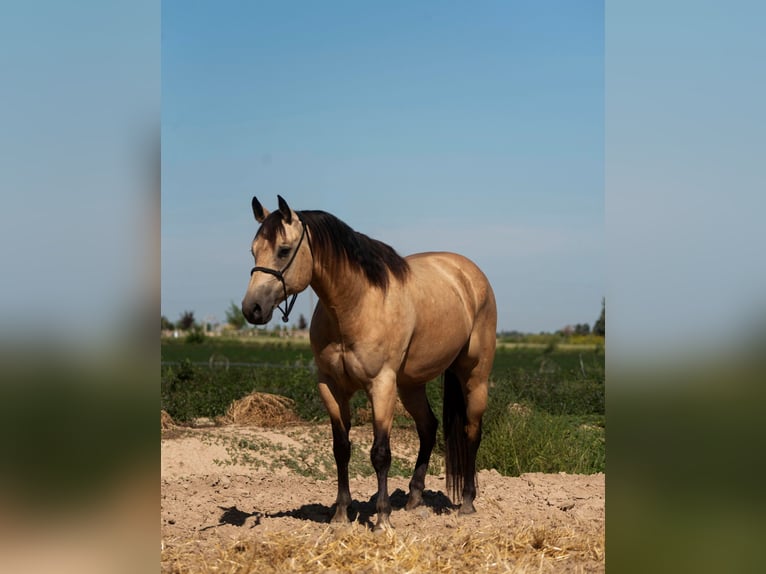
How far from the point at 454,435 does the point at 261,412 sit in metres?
5.48

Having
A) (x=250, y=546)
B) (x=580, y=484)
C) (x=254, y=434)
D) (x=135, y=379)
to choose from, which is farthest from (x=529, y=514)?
(x=135, y=379)

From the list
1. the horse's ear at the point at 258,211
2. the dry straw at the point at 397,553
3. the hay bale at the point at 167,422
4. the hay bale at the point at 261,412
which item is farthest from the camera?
the hay bale at the point at 261,412

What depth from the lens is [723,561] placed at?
4.78 ft

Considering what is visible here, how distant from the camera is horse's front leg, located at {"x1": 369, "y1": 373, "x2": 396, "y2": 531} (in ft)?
17.4

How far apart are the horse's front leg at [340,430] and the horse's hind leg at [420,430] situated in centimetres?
85

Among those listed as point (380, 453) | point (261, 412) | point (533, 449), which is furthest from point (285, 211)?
point (261, 412)

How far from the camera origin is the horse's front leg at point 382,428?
209 inches

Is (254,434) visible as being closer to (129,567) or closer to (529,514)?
(529,514)

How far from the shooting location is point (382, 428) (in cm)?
534

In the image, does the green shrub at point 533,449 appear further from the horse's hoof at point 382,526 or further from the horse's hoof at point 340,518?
the horse's hoof at point 382,526

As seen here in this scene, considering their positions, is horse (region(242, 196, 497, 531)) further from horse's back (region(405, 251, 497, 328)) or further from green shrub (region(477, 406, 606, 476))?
green shrub (region(477, 406, 606, 476))

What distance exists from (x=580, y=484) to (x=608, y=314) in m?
6.43

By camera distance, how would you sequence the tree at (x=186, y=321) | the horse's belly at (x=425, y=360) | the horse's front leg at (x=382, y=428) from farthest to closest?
the tree at (x=186, y=321) < the horse's belly at (x=425, y=360) < the horse's front leg at (x=382, y=428)

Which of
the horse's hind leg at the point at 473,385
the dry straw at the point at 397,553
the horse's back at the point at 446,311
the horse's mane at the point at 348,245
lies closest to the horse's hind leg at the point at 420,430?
the horse's hind leg at the point at 473,385
